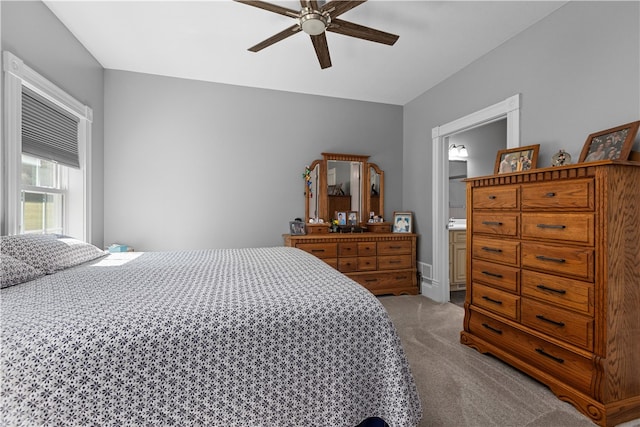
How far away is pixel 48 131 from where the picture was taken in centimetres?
237

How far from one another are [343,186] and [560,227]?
2.61 m

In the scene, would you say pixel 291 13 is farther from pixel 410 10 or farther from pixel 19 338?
pixel 19 338

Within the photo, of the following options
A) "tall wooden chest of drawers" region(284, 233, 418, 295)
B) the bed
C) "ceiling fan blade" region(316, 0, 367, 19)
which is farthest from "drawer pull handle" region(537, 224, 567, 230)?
"tall wooden chest of drawers" region(284, 233, 418, 295)

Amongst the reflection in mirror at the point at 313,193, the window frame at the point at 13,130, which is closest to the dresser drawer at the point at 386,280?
the reflection in mirror at the point at 313,193

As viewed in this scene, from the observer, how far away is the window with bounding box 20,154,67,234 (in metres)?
2.28

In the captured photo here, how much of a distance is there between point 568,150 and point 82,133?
417 centimetres

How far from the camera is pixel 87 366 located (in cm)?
88

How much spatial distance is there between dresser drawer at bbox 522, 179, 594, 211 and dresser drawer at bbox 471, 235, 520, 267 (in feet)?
0.95

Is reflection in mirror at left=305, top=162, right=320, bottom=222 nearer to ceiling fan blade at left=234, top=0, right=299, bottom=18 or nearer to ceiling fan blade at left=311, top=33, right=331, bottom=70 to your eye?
ceiling fan blade at left=311, top=33, right=331, bottom=70

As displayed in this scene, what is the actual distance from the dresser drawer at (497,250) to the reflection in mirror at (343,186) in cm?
189

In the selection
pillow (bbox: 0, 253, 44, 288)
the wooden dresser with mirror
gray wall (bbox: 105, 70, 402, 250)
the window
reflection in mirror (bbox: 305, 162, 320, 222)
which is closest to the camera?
pillow (bbox: 0, 253, 44, 288)

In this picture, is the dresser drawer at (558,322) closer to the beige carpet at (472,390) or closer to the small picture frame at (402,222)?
the beige carpet at (472,390)

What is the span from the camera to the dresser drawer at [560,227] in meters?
1.64

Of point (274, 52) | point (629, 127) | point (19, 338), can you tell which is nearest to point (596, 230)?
point (629, 127)
